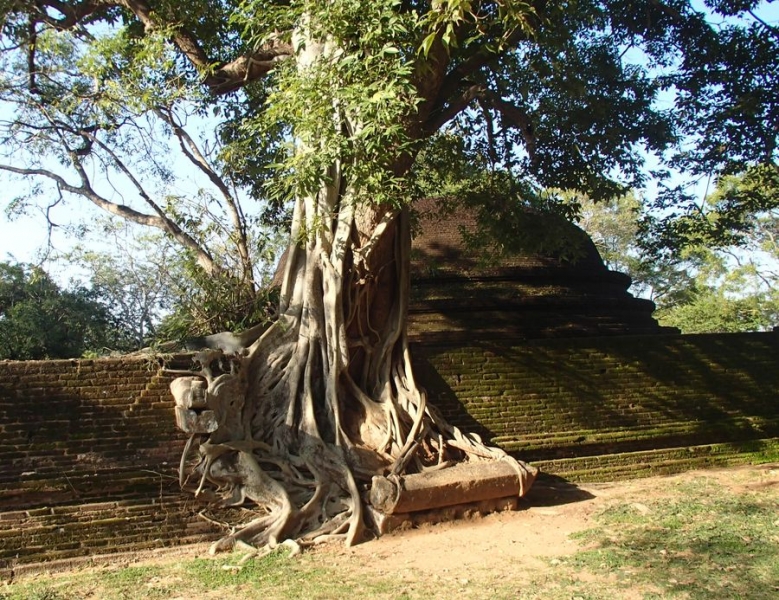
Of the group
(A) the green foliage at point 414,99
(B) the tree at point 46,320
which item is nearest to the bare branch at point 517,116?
(A) the green foliage at point 414,99

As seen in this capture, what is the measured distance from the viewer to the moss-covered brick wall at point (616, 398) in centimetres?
865

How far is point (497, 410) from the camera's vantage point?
870 centimetres

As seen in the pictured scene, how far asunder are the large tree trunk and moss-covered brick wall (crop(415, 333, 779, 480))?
0.85 metres

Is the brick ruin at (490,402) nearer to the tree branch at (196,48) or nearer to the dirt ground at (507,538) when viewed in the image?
the dirt ground at (507,538)

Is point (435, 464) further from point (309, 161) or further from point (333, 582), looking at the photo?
point (309, 161)

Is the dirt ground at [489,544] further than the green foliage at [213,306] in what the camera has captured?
No

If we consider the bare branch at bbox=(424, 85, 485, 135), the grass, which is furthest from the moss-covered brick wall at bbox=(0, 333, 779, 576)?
the bare branch at bbox=(424, 85, 485, 135)

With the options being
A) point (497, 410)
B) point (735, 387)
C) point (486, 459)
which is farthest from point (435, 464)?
point (735, 387)

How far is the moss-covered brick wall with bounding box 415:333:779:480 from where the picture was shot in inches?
340

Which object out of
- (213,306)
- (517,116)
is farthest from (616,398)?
(213,306)

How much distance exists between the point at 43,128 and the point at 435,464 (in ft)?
18.4

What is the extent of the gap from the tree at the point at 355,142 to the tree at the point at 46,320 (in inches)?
241

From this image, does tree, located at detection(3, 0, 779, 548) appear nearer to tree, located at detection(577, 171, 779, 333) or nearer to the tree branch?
the tree branch

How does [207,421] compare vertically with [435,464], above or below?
above
